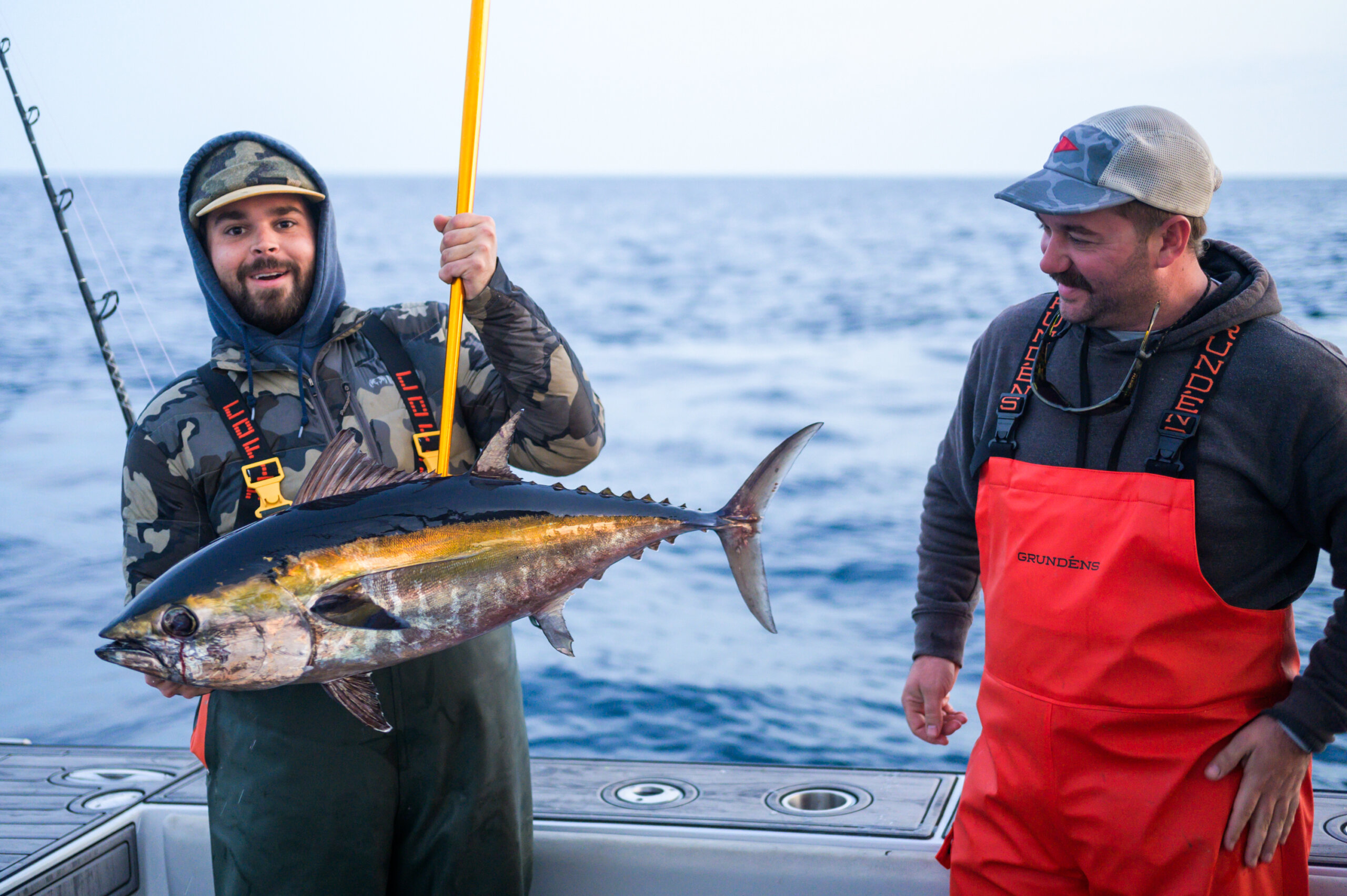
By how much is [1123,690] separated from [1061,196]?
3.21ft

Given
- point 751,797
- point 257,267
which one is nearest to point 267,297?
point 257,267

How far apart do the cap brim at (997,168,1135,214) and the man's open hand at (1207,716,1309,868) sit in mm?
1022

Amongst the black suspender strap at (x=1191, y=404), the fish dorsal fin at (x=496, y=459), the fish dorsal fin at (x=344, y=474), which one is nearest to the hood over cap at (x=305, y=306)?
the fish dorsal fin at (x=344, y=474)

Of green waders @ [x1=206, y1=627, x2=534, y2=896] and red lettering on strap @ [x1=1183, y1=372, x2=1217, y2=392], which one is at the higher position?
red lettering on strap @ [x1=1183, y1=372, x2=1217, y2=392]

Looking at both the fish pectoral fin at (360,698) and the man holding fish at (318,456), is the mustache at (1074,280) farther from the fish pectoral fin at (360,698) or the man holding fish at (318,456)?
the fish pectoral fin at (360,698)

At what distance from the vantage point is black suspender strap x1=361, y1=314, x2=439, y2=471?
7.78 ft

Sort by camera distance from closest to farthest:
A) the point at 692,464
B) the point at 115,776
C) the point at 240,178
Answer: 1. the point at 240,178
2. the point at 115,776
3. the point at 692,464

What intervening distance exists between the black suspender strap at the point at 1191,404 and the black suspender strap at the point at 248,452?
1.79 meters

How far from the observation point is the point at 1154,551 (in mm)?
2006

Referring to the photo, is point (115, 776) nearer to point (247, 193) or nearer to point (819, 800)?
point (247, 193)

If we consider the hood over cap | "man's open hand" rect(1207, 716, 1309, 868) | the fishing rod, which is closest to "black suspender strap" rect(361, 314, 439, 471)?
the hood over cap

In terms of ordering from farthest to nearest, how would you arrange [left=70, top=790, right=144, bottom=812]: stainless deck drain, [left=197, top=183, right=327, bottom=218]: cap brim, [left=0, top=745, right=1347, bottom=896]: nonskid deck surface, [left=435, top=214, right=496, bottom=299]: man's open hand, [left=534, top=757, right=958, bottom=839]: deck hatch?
[left=70, top=790, right=144, bottom=812]: stainless deck drain → [left=534, top=757, right=958, bottom=839]: deck hatch → [left=0, top=745, right=1347, bottom=896]: nonskid deck surface → [left=197, top=183, right=327, bottom=218]: cap brim → [left=435, top=214, right=496, bottom=299]: man's open hand

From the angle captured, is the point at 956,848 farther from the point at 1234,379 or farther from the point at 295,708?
the point at 295,708

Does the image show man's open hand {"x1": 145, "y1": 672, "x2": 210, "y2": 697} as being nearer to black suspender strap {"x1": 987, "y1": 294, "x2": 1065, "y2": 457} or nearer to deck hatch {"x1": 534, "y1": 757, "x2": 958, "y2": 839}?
deck hatch {"x1": 534, "y1": 757, "x2": 958, "y2": 839}
